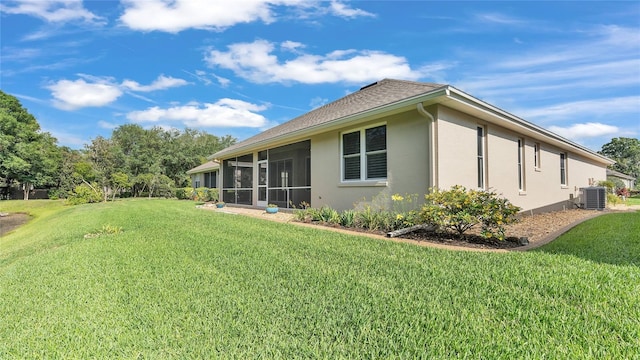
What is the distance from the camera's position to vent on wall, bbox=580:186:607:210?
1302cm

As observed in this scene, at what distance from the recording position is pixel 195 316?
2.72m

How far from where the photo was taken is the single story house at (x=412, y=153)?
23.6ft

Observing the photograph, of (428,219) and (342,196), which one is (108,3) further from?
(428,219)

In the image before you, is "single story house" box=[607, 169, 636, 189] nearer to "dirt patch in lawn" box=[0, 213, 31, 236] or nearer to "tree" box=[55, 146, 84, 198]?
"dirt patch in lawn" box=[0, 213, 31, 236]

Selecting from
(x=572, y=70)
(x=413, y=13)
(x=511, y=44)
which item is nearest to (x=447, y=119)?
(x=413, y=13)

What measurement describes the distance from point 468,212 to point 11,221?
1041 inches

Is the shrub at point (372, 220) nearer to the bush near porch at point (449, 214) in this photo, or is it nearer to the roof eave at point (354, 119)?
the bush near porch at point (449, 214)

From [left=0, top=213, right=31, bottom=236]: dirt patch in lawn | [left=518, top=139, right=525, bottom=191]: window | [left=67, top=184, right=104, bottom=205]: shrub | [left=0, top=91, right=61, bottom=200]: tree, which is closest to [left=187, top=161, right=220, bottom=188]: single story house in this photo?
[left=67, top=184, right=104, bottom=205]: shrub

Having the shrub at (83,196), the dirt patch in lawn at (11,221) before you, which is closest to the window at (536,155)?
the dirt patch in lawn at (11,221)

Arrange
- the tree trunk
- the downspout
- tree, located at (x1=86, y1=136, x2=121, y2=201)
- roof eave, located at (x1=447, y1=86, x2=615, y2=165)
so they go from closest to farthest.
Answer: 1. roof eave, located at (x1=447, y1=86, x2=615, y2=165)
2. the downspout
3. the tree trunk
4. tree, located at (x1=86, y1=136, x2=121, y2=201)

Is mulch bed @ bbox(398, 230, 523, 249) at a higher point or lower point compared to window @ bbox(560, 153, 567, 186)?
lower

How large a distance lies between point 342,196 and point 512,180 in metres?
5.65

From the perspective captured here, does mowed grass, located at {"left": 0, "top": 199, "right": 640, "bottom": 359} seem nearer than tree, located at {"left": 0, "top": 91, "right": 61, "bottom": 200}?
Yes

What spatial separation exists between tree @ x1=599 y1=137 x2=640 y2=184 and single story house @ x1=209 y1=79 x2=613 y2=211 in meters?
47.5
